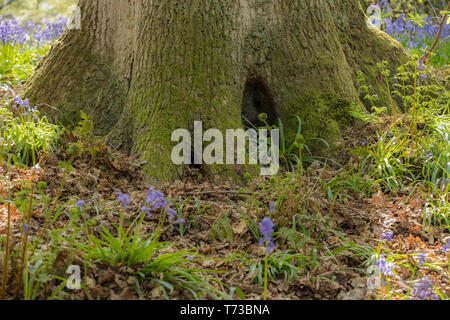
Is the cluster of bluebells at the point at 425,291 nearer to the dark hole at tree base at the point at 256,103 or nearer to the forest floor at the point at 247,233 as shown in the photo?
the forest floor at the point at 247,233

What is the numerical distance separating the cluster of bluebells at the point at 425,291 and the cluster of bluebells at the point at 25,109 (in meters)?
3.43

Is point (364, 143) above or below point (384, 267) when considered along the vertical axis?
above

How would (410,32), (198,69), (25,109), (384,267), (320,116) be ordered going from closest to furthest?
(384,267) → (198,69) → (320,116) → (25,109) → (410,32)

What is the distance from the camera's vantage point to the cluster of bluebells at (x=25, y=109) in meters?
4.10

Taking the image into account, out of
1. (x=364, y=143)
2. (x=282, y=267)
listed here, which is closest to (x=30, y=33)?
(x=364, y=143)

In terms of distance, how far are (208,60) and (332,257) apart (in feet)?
6.33

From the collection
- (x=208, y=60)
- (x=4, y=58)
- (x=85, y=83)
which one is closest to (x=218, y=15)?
(x=208, y=60)

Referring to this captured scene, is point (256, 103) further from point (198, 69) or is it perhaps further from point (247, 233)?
point (247, 233)

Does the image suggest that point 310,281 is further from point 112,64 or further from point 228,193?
point 112,64

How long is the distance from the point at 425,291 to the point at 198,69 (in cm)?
240

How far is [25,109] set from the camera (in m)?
4.45

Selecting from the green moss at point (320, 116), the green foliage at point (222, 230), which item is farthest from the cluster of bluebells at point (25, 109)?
the green moss at point (320, 116)
